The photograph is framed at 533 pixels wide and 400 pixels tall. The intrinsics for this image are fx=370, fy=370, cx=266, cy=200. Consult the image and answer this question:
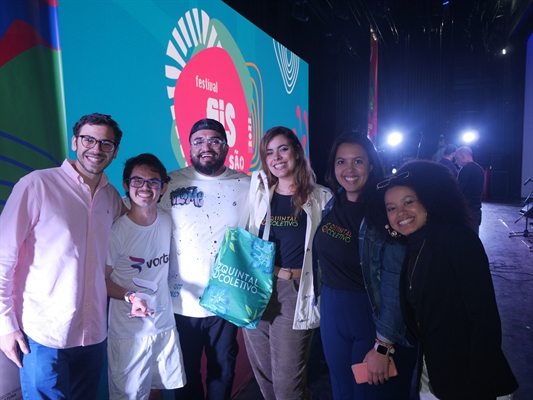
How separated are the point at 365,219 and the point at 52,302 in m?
1.30

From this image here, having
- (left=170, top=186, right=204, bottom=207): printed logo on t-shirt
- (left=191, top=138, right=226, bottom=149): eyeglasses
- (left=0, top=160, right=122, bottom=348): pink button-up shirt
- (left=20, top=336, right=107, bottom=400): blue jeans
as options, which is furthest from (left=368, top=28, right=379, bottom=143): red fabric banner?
(left=20, top=336, right=107, bottom=400): blue jeans

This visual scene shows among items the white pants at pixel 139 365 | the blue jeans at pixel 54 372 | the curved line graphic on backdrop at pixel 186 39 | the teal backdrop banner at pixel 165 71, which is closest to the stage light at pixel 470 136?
the teal backdrop banner at pixel 165 71

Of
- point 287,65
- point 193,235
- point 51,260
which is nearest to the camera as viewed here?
point 51,260

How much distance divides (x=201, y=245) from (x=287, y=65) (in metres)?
4.05

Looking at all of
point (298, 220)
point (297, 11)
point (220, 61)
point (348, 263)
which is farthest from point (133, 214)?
point (297, 11)

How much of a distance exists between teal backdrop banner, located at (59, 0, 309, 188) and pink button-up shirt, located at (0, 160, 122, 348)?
0.48 meters

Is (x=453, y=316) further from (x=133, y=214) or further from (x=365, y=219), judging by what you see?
(x=133, y=214)

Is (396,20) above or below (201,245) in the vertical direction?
above

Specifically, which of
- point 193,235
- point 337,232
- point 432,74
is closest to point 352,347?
point 337,232

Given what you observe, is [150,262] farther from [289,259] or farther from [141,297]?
[289,259]

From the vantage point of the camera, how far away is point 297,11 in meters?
5.36

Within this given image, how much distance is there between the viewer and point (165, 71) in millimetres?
2617

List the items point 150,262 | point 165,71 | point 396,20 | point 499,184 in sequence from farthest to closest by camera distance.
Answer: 1. point 499,184
2. point 396,20
3. point 165,71
4. point 150,262

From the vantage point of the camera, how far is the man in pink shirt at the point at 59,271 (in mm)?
1373
